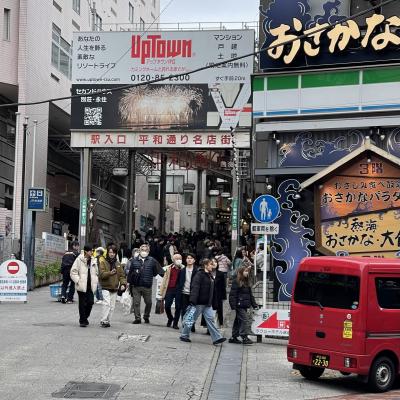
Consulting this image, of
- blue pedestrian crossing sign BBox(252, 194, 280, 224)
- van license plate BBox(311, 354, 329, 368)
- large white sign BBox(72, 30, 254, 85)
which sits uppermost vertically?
large white sign BBox(72, 30, 254, 85)

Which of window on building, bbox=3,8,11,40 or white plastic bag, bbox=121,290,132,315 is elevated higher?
window on building, bbox=3,8,11,40

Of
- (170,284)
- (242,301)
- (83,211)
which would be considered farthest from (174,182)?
(242,301)

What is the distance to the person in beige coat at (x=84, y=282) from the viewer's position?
1529 cm

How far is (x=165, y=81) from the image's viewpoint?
115ft

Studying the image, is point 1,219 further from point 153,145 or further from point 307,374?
point 307,374

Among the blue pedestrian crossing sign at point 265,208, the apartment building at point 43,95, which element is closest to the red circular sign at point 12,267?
the blue pedestrian crossing sign at point 265,208

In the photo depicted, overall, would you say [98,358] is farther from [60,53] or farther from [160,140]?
[60,53]

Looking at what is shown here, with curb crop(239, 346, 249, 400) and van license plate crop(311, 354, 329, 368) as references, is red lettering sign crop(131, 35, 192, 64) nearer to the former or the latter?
curb crop(239, 346, 249, 400)

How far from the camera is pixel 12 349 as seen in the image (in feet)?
40.8

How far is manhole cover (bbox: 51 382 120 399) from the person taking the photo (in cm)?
926

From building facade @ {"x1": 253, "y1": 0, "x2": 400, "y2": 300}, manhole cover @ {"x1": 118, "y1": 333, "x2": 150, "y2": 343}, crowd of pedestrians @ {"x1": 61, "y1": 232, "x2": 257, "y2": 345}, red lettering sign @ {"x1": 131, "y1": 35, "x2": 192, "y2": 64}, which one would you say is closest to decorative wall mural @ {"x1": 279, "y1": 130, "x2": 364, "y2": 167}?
building facade @ {"x1": 253, "y1": 0, "x2": 400, "y2": 300}

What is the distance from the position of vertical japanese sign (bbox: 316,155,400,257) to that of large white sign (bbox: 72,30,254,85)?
1798cm

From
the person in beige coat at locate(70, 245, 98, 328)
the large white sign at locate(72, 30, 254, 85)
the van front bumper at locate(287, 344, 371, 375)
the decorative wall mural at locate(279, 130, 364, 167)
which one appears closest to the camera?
the van front bumper at locate(287, 344, 371, 375)

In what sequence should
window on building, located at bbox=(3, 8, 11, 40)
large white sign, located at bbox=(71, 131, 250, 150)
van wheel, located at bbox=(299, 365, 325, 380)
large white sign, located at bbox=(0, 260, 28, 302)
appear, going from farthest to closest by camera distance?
window on building, located at bbox=(3, 8, 11, 40) < large white sign, located at bbox=(71, 131, 250, 150) < large white sign, located at bbox=(0, 260, 28, 302) < van wheel, located at bbox=(299, 365, 325, 380)
